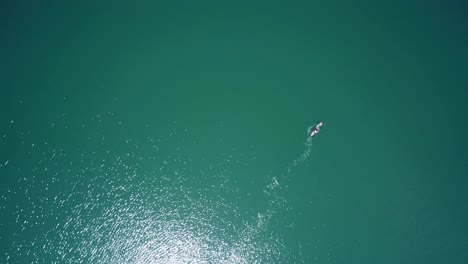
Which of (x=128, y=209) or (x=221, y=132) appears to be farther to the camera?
(x=221, y=132)

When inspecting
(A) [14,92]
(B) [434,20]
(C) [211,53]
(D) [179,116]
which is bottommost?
(B) [434,20]

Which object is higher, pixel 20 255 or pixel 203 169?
pixel 20 255

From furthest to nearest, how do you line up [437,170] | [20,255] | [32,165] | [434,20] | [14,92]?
→ 1. [434,20]
2. [437,170]
3. [14,92]
4. [32,165]
5. [20,255]

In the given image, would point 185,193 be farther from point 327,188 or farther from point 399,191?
point 399,191

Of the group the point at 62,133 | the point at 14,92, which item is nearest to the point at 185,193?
the point at 62,133

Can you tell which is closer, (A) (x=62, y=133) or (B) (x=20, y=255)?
(B) (x=20, y=255)

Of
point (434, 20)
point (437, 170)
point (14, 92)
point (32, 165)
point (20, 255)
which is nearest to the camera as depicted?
point (20, 255)

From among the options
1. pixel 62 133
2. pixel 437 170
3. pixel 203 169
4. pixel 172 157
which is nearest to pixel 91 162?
pixel 62 133

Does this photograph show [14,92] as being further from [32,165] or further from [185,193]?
[185,193]
